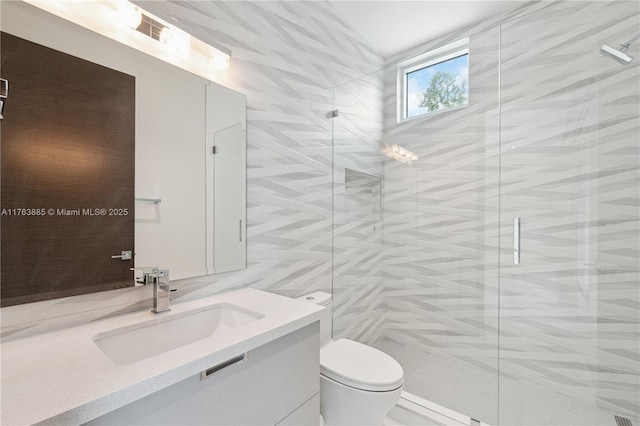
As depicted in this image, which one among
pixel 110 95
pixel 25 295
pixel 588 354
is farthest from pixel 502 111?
pixel 25 295

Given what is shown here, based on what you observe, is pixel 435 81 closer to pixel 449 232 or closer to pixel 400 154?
pixel 400 154

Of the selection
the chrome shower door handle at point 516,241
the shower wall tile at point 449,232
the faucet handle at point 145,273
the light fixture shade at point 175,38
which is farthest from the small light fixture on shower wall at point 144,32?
the chrome shower door handle at point 516,241

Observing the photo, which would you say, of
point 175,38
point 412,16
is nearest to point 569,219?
point 412,16

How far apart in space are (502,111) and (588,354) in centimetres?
161

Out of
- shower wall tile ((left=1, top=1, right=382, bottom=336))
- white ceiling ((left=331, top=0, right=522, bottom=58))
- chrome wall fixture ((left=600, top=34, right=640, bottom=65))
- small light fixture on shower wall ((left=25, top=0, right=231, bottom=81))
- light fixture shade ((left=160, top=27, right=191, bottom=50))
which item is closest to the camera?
small light fixture on shower wall ((left=25, top=0, right=231, bottom=81))

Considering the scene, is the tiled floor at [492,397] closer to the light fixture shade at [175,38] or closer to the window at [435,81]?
the window at [435,81]

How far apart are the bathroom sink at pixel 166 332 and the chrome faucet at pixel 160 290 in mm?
55

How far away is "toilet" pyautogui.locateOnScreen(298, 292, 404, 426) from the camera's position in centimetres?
135

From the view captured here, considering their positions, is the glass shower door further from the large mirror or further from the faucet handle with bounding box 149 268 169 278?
the faucet handle with bounding box 149 268 169 278

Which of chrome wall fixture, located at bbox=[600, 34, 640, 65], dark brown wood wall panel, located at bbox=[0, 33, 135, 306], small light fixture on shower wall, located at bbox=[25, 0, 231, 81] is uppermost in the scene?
chrome wall fixture, located at bbox=[600, 34, 640, 65]

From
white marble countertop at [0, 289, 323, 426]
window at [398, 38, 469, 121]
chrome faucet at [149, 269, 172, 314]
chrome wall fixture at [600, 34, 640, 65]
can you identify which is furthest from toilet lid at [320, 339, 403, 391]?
chrome wall fixture at [600, 34, 640, 65]

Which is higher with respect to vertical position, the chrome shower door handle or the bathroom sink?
the chrome shower door handle

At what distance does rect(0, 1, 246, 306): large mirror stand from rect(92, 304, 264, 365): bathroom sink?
20 cm

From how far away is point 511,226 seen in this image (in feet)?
6.26
